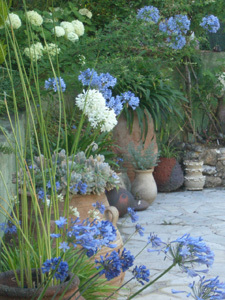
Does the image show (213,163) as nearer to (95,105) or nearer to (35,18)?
(35,18)

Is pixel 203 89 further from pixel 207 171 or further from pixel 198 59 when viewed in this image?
pixel 207 171

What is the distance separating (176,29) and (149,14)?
1.31ft

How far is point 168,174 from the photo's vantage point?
244 inches

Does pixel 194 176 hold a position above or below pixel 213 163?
below

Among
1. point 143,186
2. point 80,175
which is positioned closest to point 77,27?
point 143,186

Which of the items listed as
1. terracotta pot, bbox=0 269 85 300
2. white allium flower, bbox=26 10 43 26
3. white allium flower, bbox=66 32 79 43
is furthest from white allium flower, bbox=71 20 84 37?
terracotta pot, bbox=0 269 85 300

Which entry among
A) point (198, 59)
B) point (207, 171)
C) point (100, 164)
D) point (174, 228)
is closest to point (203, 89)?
point (198, 59)

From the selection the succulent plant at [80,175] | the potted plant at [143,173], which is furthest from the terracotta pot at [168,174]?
the succulent plant at [80,175]

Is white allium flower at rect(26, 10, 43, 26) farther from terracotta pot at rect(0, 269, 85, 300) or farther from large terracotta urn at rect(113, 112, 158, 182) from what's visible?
terracotta pot at rect(0, 269, 85, 300)

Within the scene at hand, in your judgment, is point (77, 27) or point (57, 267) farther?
point (77, 27)

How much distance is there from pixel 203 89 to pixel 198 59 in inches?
16.6

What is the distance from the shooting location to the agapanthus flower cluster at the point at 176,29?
6176 mm

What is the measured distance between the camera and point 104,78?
2746 mm

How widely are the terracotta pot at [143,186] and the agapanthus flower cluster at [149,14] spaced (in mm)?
1870
